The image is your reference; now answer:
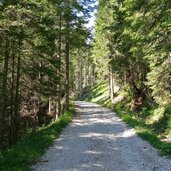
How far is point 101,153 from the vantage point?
13.3 metres

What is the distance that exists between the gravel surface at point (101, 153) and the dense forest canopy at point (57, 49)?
4.34 meters

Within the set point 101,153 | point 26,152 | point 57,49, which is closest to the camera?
point 26,152

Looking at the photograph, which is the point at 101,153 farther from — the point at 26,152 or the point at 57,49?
the point at 57,49

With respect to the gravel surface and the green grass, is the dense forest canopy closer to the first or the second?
the green grass

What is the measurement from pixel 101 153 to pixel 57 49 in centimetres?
1540

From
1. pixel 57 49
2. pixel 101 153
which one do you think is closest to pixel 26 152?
pixel 101 153

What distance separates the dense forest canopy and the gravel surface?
434 centimetres

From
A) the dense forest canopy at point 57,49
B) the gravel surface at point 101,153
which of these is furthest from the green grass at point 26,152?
the dense forest canopy at point 57,49

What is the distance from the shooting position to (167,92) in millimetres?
21734

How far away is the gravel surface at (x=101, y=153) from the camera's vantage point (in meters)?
11.2

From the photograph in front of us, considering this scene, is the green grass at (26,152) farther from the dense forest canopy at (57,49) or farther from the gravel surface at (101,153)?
the dense forest canopy at (57,49)

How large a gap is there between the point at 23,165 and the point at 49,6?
1638cm

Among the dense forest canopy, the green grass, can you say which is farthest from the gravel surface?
the dense forest canopy

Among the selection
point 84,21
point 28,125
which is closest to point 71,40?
point 84,21
